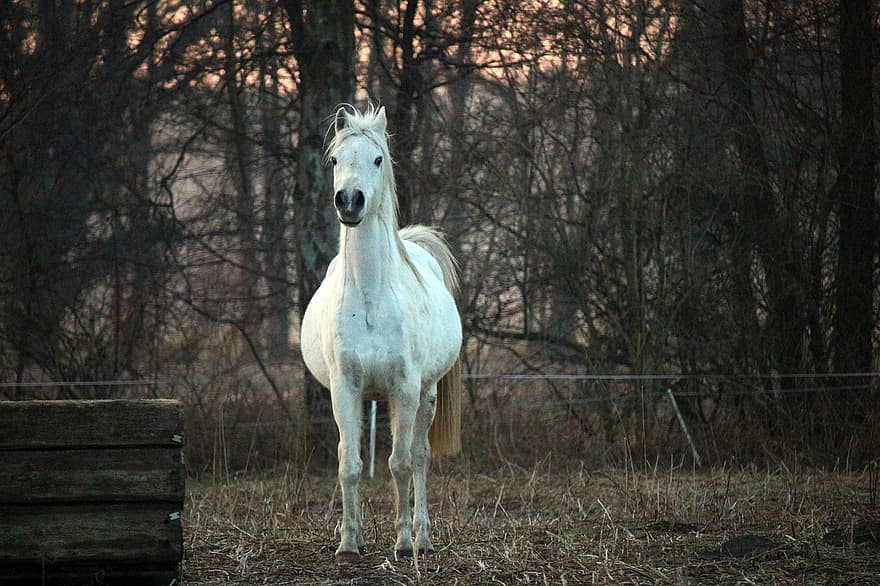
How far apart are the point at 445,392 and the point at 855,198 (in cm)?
508

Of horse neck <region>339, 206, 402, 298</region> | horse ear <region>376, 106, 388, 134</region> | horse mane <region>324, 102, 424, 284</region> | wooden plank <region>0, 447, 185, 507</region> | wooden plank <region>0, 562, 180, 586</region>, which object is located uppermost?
horse ear <region>376, 106, 388, 134</region>

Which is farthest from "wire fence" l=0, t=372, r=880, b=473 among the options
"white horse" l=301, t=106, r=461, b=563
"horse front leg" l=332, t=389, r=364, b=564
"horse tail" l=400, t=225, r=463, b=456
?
"horse front leg" l=332, t=389, r=364, b=564

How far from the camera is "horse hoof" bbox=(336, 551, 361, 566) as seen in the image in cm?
514

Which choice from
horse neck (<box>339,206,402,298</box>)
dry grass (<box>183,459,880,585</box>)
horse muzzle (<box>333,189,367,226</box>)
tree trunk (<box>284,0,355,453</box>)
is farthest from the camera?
tree trunk (<box>284,0,355,453</box>)

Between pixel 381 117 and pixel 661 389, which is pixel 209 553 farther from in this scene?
pixel 661 389

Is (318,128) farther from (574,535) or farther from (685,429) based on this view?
(574,535)

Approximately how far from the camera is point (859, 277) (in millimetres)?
9672

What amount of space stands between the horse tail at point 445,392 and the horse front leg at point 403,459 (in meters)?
1.19

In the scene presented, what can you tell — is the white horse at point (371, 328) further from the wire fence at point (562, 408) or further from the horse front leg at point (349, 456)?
the wire fence at point (562, 408)

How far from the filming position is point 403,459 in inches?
213

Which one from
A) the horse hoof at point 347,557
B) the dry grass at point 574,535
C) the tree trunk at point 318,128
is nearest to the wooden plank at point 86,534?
the dry grass at point 574,535

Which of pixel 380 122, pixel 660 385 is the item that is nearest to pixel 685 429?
pixel 660 385

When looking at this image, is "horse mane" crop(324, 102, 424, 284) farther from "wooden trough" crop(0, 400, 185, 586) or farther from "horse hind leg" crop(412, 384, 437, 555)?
"wooden trough" crop(0, 400, 185, 586)

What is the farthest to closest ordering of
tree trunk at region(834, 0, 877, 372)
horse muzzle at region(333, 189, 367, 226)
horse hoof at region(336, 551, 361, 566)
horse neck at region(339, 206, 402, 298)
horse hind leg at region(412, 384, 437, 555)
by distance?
1. tree trunk at region(834, 0, 877, 372)
2. horse hind leg at region(412, 384, 437, 555)
3. horse neck at region(339, 206, 402, 298)
4. horse hoof at region(336, 551, 361, 566)
5. horse muzzle at region(333, 189, 367, 226)
